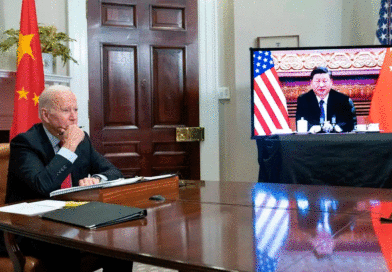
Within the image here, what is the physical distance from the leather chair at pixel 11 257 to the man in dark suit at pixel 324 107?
8.45 feet

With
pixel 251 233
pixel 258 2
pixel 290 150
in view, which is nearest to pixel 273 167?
pixel 290 150

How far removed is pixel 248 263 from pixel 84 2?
378 centimetres

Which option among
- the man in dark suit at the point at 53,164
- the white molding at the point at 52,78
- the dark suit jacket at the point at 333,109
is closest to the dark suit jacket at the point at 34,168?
the man in dark suit at the point at 53,164

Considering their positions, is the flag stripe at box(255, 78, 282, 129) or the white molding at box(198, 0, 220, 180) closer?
the flag stripe at box(255, 78, 282, 129)

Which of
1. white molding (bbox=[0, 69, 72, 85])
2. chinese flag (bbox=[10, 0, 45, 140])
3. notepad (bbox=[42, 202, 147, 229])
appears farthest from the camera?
white molding (bbox=[0, 69, 72, 85])

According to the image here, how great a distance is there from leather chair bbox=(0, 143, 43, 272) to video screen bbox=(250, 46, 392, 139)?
7.61 feet

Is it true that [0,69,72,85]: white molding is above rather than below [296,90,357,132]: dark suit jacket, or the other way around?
above

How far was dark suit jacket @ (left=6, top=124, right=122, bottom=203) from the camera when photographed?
1.65 metres

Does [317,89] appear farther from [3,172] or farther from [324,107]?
[3,172]

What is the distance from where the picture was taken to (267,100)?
3775 mm

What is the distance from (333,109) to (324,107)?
0.08 m

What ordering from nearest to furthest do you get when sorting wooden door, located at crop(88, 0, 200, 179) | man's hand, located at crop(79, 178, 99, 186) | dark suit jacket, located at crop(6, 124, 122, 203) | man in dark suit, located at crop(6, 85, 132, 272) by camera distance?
man in dark suit, located at crop(6, 85, 132, 272) → dark suit jacket, located at crop(6, 124, 122, 203) → man's hand, located at crop(79, 178, 99, 186) → wooden door, located at crop(88, 0, 200, 179)

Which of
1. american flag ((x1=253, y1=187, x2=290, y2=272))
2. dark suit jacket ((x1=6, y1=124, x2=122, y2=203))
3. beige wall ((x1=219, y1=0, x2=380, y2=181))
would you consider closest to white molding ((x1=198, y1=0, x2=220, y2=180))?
beige wall ((x1=219, y1=0, x2=380, y2=181))

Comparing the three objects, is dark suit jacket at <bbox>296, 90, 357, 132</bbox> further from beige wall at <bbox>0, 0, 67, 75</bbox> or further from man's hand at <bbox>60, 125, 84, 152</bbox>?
man's hand at <bbox>60, 125, 84, 152</bbox>
